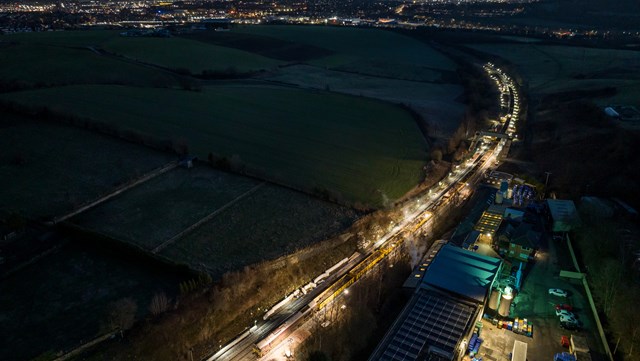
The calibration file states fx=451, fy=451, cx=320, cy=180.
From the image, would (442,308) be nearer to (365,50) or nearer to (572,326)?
(572,326)

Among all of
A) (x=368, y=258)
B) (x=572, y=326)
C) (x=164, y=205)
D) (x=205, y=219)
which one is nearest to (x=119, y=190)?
→ (x=164, y=205)

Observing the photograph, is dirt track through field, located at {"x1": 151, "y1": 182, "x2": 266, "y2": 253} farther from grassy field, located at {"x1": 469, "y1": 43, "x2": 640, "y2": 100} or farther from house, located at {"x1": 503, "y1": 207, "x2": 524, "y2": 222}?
grassy field, located at {"x1": 469, "y1": 43, "x2": 640, "y2": 100}

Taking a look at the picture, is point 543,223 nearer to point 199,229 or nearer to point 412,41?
point 199,229

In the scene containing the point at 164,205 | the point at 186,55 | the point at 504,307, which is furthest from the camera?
the point at 186,55

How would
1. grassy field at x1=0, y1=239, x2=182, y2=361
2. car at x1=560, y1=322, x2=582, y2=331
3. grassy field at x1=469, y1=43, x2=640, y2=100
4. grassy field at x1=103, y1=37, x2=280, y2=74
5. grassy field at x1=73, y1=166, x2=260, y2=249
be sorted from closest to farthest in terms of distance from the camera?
grassy field at x1=0, y1=239, x2=182, y2=361, car at x1=560, y1=322, x2=582, y2=331, grassy field at x1=73, y1=166, x2=260, y2=249, grassy field at x1=469, y1=43, x2=640, y2=100, grassy field at x1=103, y1=37, x2=280, y2=74

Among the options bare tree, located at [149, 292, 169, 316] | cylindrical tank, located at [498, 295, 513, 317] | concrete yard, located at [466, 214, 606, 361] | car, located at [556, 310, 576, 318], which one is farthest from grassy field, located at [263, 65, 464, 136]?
bare tree, located at [149, 292, 169, 316]

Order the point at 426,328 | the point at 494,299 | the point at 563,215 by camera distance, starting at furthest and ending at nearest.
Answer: the point at 563,215, the point at 494,299, the point at 426,328

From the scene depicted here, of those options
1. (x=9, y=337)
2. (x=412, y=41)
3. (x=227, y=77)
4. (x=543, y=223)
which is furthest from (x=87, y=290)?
(x=412, y=41)
